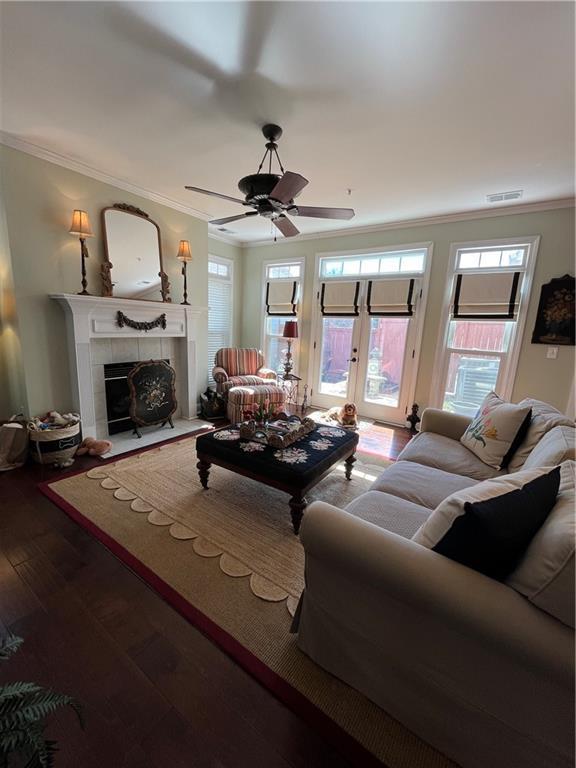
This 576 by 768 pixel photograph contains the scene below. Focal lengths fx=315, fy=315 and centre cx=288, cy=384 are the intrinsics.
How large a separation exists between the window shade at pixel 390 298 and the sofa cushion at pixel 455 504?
343cm

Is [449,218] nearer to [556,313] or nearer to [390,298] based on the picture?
[390,298]

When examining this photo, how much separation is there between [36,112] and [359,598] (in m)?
3.58

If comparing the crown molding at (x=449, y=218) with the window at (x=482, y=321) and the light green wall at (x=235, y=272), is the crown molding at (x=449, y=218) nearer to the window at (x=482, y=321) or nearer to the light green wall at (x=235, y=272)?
the window at (x=482, y=321)

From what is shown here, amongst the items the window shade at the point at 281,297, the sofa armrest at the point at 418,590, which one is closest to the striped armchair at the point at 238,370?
the window shade at the point at 281,297

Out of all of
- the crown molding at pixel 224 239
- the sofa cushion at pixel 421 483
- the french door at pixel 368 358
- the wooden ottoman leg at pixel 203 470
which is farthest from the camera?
the crown molding at pixel 224 239

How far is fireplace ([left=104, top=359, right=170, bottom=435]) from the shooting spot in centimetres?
352

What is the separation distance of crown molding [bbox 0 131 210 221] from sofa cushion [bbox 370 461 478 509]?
382cm

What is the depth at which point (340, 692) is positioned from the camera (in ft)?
4.16

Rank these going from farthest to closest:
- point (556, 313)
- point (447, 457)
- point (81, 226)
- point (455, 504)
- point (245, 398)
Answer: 1. point (245, 398)
2. point (556, 313)
3. point (81, 226)
4. point (447, 457)
5. point (455, 504)

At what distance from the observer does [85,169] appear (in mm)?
3035

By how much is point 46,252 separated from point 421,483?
146 inches

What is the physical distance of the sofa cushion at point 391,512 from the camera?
153 centimetres

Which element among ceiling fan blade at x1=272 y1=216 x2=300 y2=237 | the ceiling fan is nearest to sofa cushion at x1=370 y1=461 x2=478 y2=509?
the ceiling fan

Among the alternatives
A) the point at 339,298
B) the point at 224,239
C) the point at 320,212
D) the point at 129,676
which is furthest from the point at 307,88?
the point at 224,239
